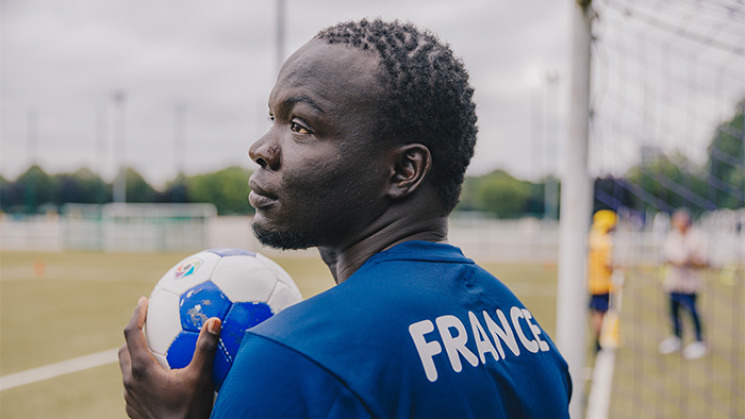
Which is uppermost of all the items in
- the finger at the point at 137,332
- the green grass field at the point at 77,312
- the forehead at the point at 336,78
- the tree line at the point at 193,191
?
the forehead at the point at 336,78

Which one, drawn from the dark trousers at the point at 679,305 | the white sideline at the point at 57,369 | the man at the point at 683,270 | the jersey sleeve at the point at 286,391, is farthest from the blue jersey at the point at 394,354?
the dark trousers at the point at 679,305

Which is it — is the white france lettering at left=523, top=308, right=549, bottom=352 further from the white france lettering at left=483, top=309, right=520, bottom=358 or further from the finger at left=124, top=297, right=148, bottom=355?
the finger at left=124, top=297, right=148, bottom=355

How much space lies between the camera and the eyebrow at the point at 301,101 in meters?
1.18

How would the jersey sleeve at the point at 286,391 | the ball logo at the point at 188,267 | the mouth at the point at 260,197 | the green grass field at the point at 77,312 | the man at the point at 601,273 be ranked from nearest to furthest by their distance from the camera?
the jersey sleeve at the point at 286,391, the mouth at the point at 260,197, the ball logo at the point at 188,267, the green grass field at the point at 77,312, the man at the point at 601,273

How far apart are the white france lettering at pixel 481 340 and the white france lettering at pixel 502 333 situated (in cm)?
3

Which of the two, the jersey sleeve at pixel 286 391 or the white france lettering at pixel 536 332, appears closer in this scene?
the jersey sleeve at pixel 286 391

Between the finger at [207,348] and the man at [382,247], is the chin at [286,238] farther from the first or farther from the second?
the finger at [207,348]

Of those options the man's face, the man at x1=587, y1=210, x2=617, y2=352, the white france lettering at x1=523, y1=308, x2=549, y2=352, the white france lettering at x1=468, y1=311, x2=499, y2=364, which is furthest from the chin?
the man at x1=587, y1=210, x2=617, y2=352

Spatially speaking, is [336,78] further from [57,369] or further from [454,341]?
[57,369]

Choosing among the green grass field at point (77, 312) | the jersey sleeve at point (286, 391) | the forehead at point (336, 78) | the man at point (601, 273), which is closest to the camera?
the jersey sleeve at point (286, 391)

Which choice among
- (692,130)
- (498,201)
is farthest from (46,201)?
(692,130)

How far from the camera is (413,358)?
1.00 m

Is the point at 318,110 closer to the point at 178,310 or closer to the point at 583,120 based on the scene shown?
the point at 178,310

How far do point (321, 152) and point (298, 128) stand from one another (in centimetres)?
8
